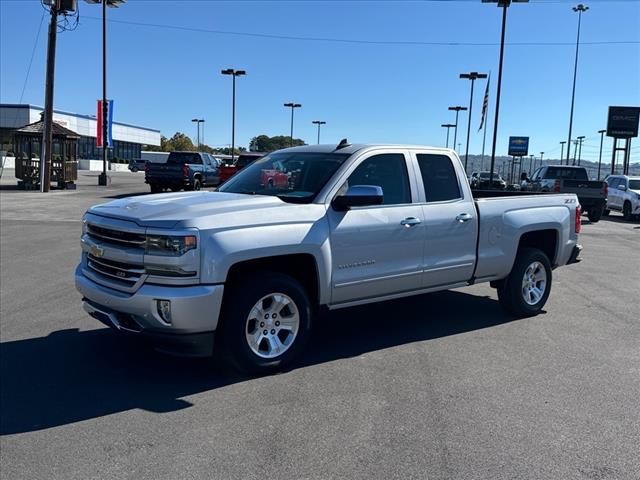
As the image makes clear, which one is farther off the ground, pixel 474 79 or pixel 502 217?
pixel 474 79

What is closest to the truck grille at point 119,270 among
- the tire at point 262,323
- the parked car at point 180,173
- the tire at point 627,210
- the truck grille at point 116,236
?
the truck grille at point 116,236

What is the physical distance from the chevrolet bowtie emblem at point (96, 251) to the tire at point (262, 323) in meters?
1.13

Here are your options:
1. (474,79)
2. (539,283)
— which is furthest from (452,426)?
(474,79)

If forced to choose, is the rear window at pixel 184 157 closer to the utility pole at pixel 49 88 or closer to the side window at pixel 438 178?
the utility pole at pixel 49 88

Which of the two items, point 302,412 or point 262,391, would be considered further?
point 262,391

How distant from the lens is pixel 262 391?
4.72 meters

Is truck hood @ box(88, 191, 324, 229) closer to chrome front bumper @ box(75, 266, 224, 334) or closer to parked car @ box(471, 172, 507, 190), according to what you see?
chrome front bumper @ box(75, 266, 224, 334)

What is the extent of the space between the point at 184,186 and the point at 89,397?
23.4 metres

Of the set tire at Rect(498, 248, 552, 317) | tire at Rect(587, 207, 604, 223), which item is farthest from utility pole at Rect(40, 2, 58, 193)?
tire at Rect(498, 248, 552, 317)

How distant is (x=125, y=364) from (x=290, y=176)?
2305 mm

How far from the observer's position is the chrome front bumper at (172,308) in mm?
4434

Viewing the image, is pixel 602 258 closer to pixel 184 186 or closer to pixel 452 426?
pixel 452 426

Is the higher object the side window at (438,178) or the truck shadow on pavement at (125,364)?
the side window at (438,178)

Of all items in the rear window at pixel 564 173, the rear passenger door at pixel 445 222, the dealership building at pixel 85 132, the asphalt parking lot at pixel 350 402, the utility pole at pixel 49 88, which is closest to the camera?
the asphalt parking lot at pixel 350 402
